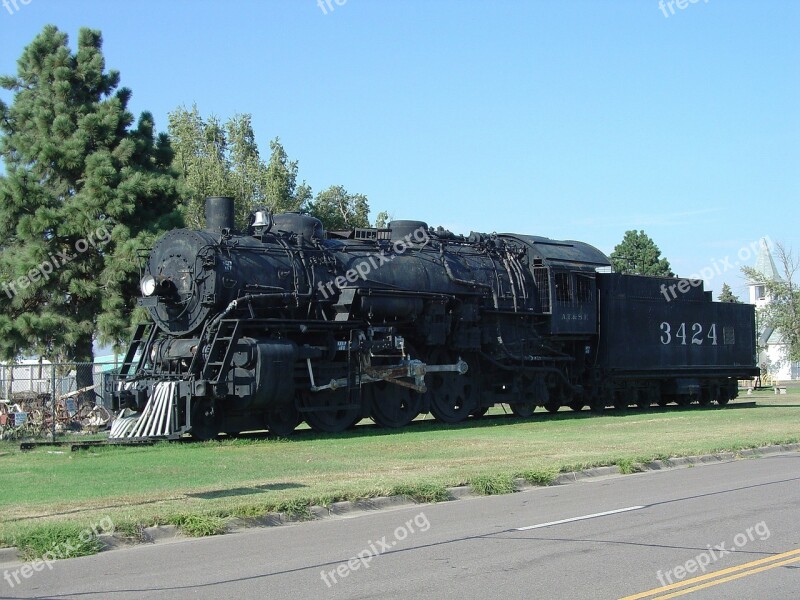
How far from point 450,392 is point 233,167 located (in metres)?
31.4

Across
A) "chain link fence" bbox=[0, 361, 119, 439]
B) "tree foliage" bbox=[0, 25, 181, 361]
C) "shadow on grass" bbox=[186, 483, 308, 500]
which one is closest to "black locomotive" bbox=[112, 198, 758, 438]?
"chain link fence" bbox=[0, 361, 119, 439]

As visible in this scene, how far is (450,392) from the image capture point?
2553 centimetres

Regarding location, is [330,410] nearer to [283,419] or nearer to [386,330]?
[283,419]

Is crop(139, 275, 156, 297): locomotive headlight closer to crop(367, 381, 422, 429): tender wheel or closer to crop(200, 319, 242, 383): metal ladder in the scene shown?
crop(200, 319, 242, 383): metal ladder

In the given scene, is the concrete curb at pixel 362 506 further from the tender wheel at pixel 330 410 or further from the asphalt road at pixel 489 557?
the tender wheel at pixel 330 410

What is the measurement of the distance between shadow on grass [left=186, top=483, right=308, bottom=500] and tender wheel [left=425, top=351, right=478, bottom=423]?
38.7 ft

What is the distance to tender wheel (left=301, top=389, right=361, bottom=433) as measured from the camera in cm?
2223

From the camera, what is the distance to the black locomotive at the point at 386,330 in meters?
20.6

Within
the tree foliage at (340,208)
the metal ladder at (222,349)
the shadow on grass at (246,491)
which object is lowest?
the shadow on grass at (246,491)

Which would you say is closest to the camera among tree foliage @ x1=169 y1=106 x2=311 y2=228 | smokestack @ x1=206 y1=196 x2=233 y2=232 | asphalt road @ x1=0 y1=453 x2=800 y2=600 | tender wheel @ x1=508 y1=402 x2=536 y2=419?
asphalt road @ x1=0 y1=453 x2=800 y2=600

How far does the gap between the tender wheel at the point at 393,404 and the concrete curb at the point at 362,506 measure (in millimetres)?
8889

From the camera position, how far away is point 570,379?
95.8 ft

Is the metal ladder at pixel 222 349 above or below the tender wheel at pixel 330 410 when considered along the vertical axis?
above

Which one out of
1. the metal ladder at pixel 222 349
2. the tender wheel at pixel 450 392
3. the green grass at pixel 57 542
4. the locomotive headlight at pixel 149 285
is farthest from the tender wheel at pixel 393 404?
the green grass at pixel 57 542
